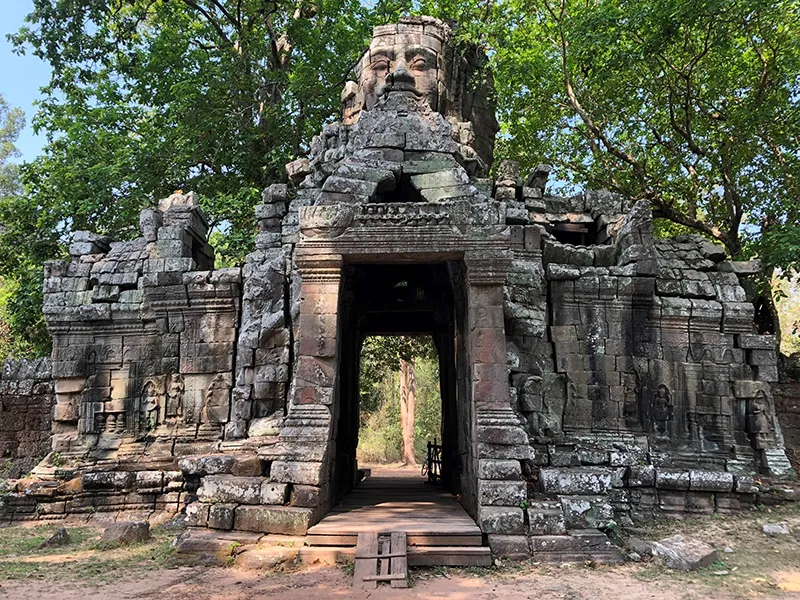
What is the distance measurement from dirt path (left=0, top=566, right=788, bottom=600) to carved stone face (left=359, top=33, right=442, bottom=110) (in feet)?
24.0

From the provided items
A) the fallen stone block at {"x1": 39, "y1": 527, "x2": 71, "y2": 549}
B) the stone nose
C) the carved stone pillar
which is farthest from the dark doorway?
the fallen stone block at {"x1": 39, "y1": 527, "x2": 71, "y2": 549}

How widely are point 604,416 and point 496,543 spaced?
406cm

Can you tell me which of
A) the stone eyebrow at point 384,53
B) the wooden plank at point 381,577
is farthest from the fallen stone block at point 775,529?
the stone eyebrow at point 384,53

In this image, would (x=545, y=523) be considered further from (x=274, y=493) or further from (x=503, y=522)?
(x=274, y=493)

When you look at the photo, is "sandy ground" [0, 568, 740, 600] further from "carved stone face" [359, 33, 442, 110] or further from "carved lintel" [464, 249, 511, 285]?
"carved stone face" [359, 33, 442, 110]

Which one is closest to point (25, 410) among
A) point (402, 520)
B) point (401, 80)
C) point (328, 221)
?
point (328, 221)

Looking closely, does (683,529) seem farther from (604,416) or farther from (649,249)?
(649,249)

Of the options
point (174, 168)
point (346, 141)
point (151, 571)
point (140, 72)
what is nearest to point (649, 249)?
point (346, 141)

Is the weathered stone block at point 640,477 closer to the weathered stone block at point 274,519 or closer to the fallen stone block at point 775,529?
the fallen stone block at point 775,529

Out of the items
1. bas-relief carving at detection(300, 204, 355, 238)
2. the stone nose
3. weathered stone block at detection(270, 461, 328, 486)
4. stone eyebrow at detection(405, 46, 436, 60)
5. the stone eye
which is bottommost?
weathered stone block at detection(270, 461, 328, 486)

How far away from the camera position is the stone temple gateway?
23.7ft

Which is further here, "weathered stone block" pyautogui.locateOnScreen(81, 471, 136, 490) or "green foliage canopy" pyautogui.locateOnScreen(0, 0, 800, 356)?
"green foliage canopy" pyautogui.locateOnScreen(0, 0, 800, 356)

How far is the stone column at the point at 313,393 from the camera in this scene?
6.68 m

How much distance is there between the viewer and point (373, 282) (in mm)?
11508
